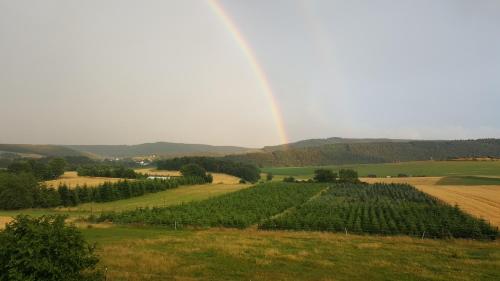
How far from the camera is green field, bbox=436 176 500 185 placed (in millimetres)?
100344

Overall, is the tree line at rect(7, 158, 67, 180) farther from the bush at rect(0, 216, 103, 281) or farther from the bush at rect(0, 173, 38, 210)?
the bush at rect(0, 216, 103, 281)

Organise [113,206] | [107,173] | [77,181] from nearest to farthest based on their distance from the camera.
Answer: [113,206]
[77,181]
[107,173]

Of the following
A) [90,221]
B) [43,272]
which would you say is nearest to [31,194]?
[90,221]

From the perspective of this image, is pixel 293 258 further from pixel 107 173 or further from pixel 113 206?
pixel 107 173

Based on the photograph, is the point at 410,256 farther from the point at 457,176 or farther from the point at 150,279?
the point at 457,176

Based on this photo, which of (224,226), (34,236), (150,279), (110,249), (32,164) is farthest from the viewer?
(32,164)

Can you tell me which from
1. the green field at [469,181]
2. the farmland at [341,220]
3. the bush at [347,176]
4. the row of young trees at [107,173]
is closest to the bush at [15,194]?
the farmland at [341,220]

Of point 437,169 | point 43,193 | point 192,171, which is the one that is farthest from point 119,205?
point 437,169

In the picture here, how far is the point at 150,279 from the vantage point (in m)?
18.0

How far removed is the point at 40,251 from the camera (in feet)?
43.3

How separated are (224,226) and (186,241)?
38.0ft

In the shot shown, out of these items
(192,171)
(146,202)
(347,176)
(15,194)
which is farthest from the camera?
(347,176)

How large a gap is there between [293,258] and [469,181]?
3975 inches

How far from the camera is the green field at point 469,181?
100344 millimetres
